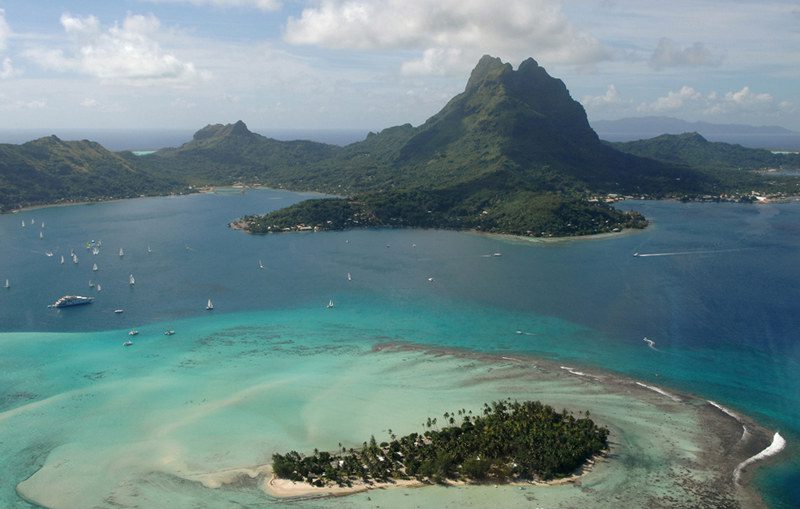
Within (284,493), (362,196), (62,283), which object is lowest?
(284,493)

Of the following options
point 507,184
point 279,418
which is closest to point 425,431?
point 279,418

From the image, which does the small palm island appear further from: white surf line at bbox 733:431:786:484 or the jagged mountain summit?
the jagged mountain summit

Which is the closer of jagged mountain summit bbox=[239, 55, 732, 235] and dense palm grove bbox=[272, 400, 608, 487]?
dense palm grove bbox=[272, 400, 608, 487]

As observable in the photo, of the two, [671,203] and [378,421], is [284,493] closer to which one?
[378,421]

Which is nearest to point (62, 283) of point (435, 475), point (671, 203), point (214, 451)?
point (214, 451)

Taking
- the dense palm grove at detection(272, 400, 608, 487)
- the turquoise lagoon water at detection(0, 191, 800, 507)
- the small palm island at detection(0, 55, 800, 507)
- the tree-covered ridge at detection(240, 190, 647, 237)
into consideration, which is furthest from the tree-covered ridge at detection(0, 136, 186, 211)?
the dense palm grove at detection(272, 400, 608, 487)

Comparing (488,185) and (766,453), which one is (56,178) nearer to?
(488,185)

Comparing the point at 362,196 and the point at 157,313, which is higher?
the point at 362,196

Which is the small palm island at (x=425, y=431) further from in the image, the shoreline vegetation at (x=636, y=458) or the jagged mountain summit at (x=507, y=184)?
the jagged mountain summit at (x=507, y=184)
